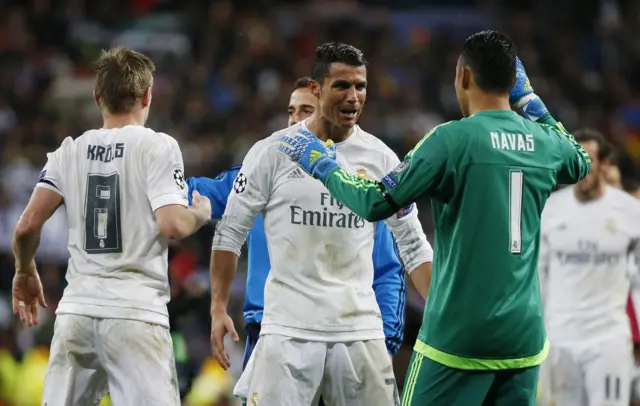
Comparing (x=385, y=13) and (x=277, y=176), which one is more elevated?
(x=385, y=13)

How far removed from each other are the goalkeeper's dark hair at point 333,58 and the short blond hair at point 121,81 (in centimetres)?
92

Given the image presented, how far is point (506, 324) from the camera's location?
485cm

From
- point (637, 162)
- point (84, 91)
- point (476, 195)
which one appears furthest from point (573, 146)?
point (84, 91)

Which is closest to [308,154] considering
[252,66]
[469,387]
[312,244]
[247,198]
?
[312,244]

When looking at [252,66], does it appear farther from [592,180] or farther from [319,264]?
[319,264]

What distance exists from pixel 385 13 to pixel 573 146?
13.7 m

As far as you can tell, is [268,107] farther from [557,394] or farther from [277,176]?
[277,176]

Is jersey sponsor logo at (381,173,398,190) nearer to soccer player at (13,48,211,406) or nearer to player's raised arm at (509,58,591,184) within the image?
player's raised arm at (509,58,591,184)

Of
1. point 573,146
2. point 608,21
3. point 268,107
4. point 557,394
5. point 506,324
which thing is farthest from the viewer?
point 608,21

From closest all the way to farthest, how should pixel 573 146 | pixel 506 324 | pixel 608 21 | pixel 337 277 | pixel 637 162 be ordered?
pixel 506 324 → pixel 573 146 → pixel 337 277 → pixel 637 162 → pixel 608 21

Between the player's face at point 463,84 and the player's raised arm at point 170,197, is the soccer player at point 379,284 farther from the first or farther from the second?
the player's face at point 463,84

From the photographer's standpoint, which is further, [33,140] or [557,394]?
[33,140]

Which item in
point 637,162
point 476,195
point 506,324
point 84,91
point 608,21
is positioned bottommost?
point 506,324

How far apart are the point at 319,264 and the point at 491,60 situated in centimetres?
140
